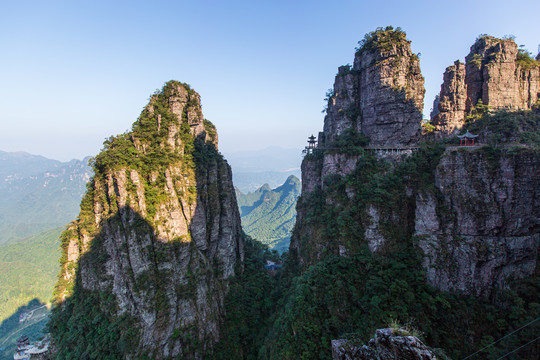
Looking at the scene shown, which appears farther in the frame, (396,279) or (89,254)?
(89,254)

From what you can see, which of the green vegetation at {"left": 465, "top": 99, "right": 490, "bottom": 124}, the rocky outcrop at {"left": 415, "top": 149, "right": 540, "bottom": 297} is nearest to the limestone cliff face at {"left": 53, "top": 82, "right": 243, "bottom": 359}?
the rocky outcrop at {"left": 415, "top": 149, "right": 540, "bottom": 297}

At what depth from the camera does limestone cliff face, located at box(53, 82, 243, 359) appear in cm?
2239

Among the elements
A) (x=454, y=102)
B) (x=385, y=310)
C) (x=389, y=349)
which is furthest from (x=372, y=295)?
(x=454, y=102)

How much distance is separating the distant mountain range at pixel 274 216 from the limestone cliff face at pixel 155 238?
59.2 m

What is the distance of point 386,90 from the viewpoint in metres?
25.6

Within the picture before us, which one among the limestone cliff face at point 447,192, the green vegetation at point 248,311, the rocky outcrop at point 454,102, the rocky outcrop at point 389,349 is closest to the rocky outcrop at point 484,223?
the limestone cliff face at point 447,192

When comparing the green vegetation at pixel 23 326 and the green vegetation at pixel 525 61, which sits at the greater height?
the green vegetation at pixel 525 61

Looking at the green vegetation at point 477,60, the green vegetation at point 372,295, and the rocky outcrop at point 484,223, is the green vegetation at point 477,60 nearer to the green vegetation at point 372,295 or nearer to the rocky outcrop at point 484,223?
the green vegetation at point 372,295

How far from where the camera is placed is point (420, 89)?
25.3 meters

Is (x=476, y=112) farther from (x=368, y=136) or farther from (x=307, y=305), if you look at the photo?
(x=307, y=305)

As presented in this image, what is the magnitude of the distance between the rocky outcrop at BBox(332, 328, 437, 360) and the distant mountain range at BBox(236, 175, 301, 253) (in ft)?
252

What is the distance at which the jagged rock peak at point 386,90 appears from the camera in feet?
82.8

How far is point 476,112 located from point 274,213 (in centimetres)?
9449

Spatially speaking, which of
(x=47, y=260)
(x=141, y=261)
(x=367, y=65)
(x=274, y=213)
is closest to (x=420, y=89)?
(x=367, y=65)
